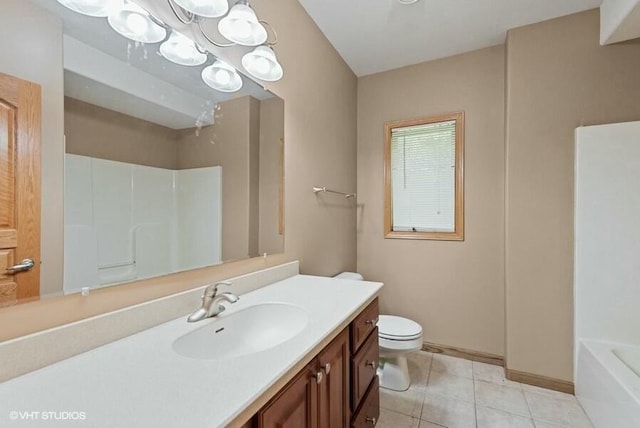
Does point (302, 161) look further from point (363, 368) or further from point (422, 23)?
point (422, 23)

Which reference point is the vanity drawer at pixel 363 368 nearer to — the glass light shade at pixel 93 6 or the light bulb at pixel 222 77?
the light bulb at pixel 222 77

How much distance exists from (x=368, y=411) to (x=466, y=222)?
1665 millimetres

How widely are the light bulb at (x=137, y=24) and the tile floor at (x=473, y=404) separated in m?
2.18

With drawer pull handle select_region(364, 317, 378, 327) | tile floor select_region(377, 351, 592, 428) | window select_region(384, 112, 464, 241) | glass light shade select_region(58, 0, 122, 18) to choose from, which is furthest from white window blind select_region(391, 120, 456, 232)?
glass light shade select_region(58, 0, 122, 18)

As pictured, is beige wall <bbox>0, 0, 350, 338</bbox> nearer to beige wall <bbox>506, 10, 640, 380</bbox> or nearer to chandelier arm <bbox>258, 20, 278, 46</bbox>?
chandelier arm <bbox>258, 20, 278, 46</bbox>

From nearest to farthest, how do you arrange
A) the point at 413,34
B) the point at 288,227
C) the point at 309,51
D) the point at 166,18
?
the point at 166,18
the point at 288,227
the point at 309,51
the point at 413,34

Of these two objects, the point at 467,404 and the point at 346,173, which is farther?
the point at 346,173

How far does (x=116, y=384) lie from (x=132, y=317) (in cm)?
32

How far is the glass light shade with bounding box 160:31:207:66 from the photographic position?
1.11 m

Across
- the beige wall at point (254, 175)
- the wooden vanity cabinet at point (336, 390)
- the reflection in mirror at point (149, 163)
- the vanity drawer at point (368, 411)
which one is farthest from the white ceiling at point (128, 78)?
the vanity drawer at point (368, 411)

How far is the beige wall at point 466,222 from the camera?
2.32 meters

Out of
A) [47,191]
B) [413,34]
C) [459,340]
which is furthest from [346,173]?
[47,191]

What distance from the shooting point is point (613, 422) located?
4.68 feet

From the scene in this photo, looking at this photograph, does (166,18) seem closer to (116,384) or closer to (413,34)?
(116,384)
